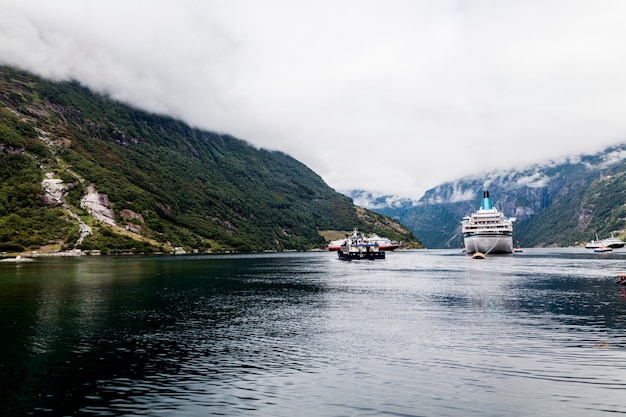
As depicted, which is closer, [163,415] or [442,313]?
[163,415]

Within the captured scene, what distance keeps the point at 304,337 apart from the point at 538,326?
29476 millimetres

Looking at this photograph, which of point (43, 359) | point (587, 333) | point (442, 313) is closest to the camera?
point (43, 359)

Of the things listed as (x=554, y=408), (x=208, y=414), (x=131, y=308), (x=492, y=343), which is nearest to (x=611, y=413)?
(x=554, y=408)

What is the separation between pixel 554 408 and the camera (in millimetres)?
29875

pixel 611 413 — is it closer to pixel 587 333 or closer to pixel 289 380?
pixel 289 380

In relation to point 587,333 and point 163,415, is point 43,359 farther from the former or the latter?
point 587,333

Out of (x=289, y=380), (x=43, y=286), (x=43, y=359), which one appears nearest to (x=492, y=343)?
(x=289, y=380)

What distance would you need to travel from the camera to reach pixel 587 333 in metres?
52.6

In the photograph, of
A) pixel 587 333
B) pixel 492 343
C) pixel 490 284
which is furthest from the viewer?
pixel 490 284

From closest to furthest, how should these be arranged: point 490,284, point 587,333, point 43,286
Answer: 1. point 587,333
2. point 43,286
3. point 490,284

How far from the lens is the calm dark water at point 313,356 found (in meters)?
31.2

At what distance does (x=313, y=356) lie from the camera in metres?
44.7

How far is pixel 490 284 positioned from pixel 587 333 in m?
63.2

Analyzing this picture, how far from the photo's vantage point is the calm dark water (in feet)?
102
